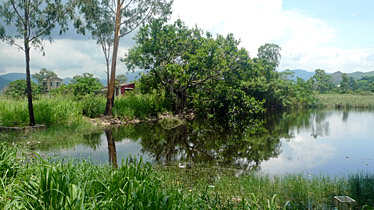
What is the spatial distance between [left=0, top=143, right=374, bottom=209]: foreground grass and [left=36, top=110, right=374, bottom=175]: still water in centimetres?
151

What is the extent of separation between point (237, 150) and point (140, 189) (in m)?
6.48

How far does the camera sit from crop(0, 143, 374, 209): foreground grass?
8.93ft

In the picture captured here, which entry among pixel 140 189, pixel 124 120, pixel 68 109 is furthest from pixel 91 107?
pixel 140 189

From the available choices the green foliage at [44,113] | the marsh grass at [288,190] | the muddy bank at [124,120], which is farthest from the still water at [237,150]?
the green foliage at [44,113]

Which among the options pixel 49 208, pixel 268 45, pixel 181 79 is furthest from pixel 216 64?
pixel 268 45

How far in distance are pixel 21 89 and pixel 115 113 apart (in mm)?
27577

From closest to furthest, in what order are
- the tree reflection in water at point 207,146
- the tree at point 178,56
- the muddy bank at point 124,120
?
the tree reflection in water at point 207,146 < the muddy bank at point 124,120 < the tree at point 178,56

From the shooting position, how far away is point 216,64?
18031 millimetres

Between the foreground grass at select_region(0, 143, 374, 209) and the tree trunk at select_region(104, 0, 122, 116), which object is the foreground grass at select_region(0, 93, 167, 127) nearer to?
the tree trunk at select_region(104, 0, 122, 116)

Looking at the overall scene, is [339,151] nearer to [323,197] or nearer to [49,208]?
[323,197]

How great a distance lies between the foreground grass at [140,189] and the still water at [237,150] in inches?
59.6

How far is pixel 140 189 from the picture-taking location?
2865 millimetres

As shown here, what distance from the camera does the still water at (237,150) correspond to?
7180 mm

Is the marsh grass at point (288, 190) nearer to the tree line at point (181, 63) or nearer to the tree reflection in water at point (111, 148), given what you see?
the tree reflection in water at point (111, 148)
